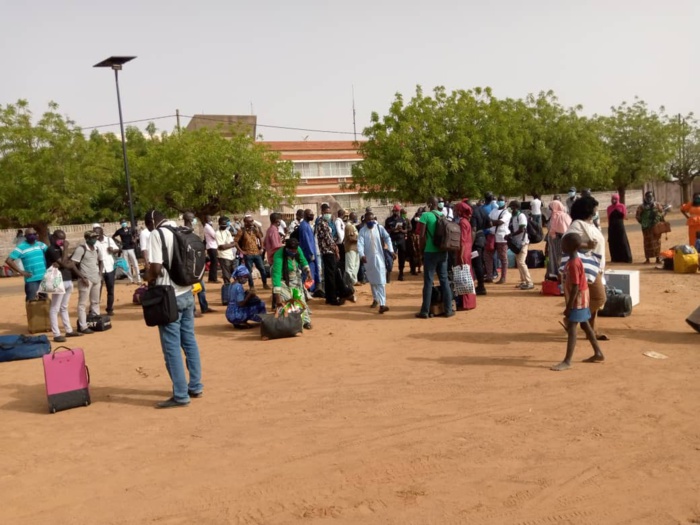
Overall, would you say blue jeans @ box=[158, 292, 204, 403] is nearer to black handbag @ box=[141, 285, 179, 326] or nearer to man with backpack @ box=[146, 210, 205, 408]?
man with backpack @ box=[146, 210, 205, 408]

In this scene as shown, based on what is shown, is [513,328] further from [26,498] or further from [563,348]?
[26,498]

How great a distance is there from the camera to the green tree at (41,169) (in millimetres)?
28109

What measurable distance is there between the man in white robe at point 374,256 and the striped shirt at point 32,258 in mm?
5397

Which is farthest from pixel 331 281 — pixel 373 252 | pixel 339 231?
pixel 339 231

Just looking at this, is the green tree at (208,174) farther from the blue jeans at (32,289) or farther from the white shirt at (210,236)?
the blue jeans at (32,289)

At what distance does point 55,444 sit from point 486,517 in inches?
157

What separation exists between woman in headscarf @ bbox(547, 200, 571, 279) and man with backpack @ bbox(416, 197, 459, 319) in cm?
241

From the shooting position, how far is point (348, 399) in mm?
6879

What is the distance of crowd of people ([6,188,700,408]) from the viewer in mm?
7070

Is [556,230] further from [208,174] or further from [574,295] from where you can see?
[208,174]

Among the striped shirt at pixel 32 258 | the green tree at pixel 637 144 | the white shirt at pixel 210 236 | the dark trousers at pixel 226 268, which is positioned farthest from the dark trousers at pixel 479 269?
the green tree at pixel 637 144

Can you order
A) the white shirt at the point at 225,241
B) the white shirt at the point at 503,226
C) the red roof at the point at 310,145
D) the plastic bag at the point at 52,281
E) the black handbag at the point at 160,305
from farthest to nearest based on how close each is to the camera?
1. the red roof at the point at 310,145
2. the white shirt at the point at 225,241
3. the white shirt at the point at 503,226
4. the plastic bag at the point at 52,281
5. the black handbag at the point at 160,305

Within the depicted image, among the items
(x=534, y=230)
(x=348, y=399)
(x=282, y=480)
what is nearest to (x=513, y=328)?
(x=348, y=399)

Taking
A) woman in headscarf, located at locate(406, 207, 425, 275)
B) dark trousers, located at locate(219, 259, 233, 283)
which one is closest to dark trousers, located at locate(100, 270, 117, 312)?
→ dark trousers, located at locate(219, 259, 233, 283)
